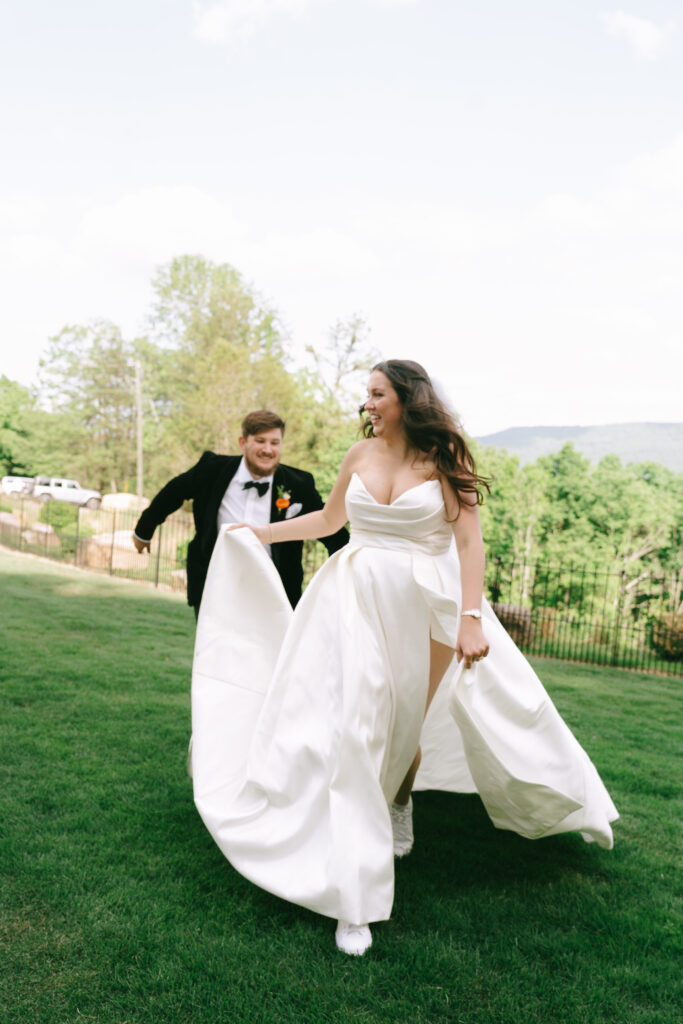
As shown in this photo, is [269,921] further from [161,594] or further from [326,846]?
[161,594]

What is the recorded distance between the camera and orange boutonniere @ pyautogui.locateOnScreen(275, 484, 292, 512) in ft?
16.2

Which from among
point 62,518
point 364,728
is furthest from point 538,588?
point 364,728

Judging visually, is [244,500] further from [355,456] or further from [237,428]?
[237,428]

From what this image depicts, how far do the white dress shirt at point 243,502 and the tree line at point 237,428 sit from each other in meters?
1.57

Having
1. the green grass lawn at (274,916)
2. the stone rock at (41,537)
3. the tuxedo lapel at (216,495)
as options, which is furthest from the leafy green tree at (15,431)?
the green grass lawn at (274,916)

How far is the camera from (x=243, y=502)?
5035 millimetres

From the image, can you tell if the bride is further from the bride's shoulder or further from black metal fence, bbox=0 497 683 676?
black metal fence, bbox=0 497 683 676

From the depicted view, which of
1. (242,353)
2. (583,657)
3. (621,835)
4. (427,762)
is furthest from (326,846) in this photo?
(242,353)

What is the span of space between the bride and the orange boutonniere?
0.92 metres

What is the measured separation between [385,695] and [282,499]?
5.94ft

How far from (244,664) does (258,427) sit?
1.45 m

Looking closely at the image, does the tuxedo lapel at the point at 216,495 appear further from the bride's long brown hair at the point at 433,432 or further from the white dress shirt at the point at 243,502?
the bride's long brown hair at the point at 433,432

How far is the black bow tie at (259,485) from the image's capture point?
500 cm

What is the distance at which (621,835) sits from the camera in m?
4.70
